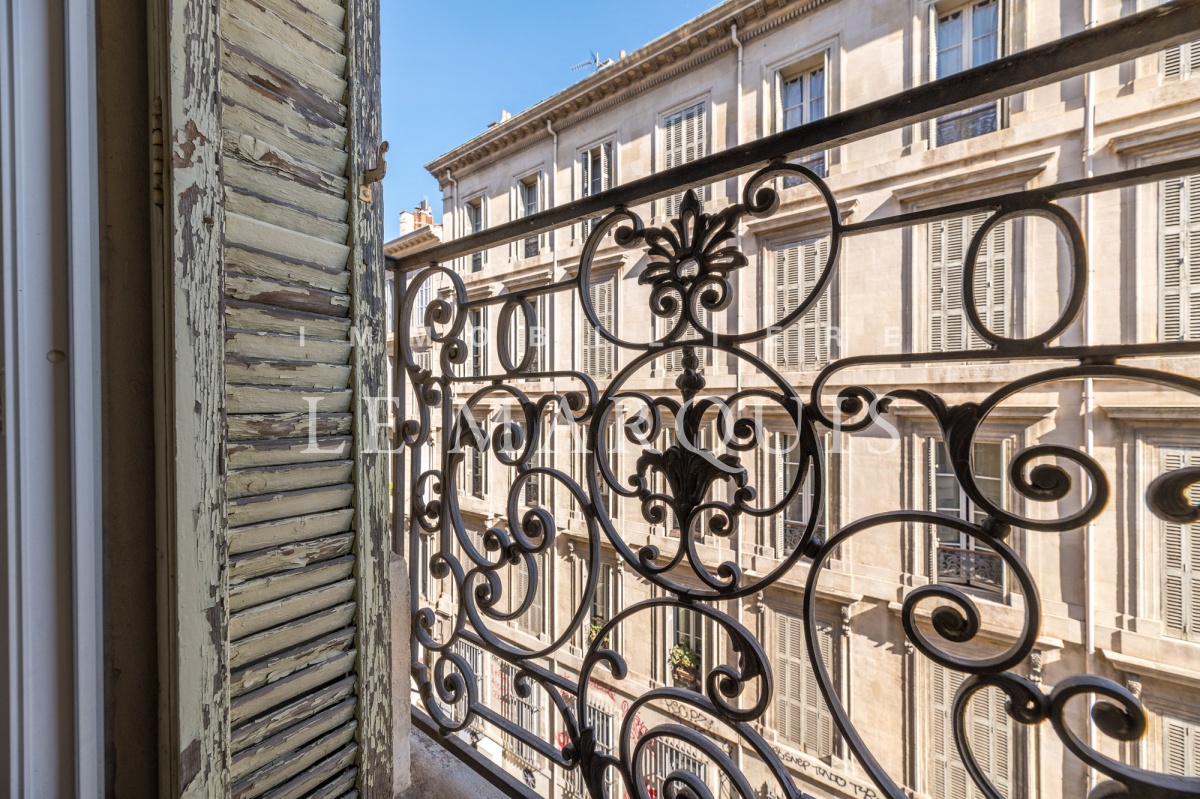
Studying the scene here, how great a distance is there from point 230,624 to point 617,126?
7.84m

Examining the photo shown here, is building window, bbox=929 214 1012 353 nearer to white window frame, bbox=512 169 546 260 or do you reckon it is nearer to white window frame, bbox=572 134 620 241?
white window frame, bbox=572 134 620 241

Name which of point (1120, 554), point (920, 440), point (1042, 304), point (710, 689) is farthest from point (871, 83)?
point (710, 689)

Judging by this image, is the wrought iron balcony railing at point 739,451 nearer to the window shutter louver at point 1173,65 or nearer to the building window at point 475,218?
the window shutter louver at point 1173,65

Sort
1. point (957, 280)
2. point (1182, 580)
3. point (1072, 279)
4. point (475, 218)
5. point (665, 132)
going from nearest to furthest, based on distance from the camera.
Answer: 1. point (1072, 279)
2. point (1182, 580)
3. point (957, 280)
4. point (665, 132)
5. point (475, 218)

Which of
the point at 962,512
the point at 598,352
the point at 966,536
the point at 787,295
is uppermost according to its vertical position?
the point at 787,295

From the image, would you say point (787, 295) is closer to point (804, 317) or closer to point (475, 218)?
point (804, 317)

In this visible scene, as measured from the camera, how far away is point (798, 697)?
5043 mm

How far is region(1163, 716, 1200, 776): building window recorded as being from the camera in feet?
12.4

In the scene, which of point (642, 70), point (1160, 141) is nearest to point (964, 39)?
point (1160, 141)

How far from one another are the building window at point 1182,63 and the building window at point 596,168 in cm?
559

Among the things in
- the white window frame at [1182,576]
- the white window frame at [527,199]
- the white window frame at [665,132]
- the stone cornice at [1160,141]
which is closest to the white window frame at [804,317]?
the white window frame at [665,132]

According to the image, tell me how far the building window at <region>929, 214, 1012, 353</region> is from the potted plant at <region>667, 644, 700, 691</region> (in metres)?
3.96

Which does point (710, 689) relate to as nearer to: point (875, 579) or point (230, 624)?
point (230, 624)

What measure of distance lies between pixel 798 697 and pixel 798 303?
3.95 m
